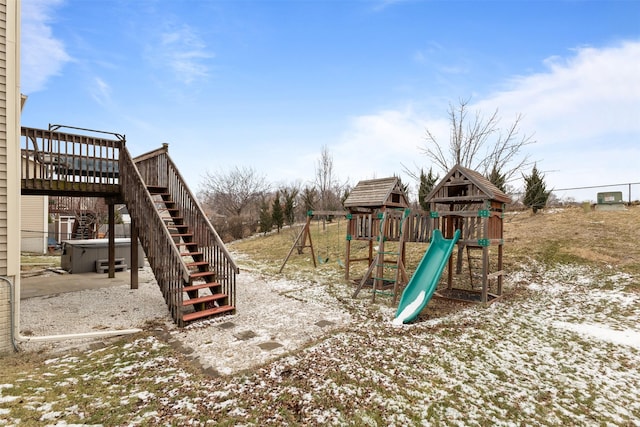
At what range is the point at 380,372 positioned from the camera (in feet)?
12.6

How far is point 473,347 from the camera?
4.68m

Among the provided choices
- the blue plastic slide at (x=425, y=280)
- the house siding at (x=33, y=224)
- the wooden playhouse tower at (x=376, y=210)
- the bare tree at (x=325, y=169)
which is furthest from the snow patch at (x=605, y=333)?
the house siding at (x=33, y=224)

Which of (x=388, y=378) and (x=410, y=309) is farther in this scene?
(x=410, y=309)

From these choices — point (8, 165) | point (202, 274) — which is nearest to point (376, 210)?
point (202, 274)

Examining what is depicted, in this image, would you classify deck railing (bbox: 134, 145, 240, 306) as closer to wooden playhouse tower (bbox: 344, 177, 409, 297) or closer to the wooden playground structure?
the wooden playground structure

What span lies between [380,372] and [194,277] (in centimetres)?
408

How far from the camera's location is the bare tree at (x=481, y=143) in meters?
12.8

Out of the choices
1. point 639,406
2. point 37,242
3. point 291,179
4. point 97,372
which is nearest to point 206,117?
point 37,242

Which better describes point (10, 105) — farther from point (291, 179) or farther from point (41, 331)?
point (291, 179)

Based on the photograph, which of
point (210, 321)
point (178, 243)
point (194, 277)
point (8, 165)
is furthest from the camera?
point (178, 243)

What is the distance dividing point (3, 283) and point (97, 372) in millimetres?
1995

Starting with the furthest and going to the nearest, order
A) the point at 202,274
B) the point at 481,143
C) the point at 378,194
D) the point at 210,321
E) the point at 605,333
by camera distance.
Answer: the point at 481,143
the point at 378,194
the point at 202,274
the point at 210,321
the point at 605,333

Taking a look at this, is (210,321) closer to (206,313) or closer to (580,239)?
(206,313)

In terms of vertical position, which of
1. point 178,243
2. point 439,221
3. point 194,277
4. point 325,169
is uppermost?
point 325,169
